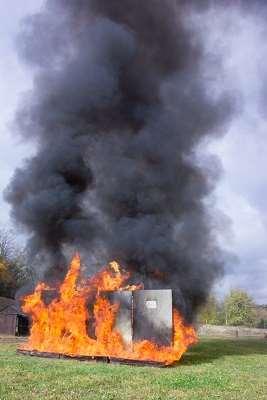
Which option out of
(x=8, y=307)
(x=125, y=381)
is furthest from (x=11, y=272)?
(x=125, y=381)

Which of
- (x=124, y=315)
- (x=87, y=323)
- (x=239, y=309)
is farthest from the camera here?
(x=239, y=309)

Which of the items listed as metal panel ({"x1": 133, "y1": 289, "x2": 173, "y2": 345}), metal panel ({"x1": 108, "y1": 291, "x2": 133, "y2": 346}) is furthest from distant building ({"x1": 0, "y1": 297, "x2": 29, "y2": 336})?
metal panel ({"x1": 133, "y1": 289, "x2": 173, "y2": 345})

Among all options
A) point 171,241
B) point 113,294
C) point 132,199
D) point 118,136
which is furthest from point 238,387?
point 118,136

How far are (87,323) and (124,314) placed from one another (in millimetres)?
1719

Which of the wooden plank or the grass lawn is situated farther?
the wooden plank

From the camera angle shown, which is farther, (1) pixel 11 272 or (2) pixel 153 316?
(1) pixel 11 272

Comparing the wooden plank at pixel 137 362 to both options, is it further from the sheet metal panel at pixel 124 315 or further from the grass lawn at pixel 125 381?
the sheet metal panel at pixel 124 315

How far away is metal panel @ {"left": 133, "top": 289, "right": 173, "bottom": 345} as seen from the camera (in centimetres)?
1742

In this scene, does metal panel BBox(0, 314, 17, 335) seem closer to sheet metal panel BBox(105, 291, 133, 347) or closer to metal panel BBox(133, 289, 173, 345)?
sheet metal panel BBox(105, 291, 133, 347)

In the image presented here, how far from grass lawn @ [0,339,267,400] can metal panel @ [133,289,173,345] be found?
1.50 metres

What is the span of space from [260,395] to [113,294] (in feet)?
28.3

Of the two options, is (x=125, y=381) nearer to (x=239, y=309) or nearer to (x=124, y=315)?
(x=124, y=315)

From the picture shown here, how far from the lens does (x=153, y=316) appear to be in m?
17.8

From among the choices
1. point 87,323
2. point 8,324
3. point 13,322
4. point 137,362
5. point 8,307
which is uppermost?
point 8,307
